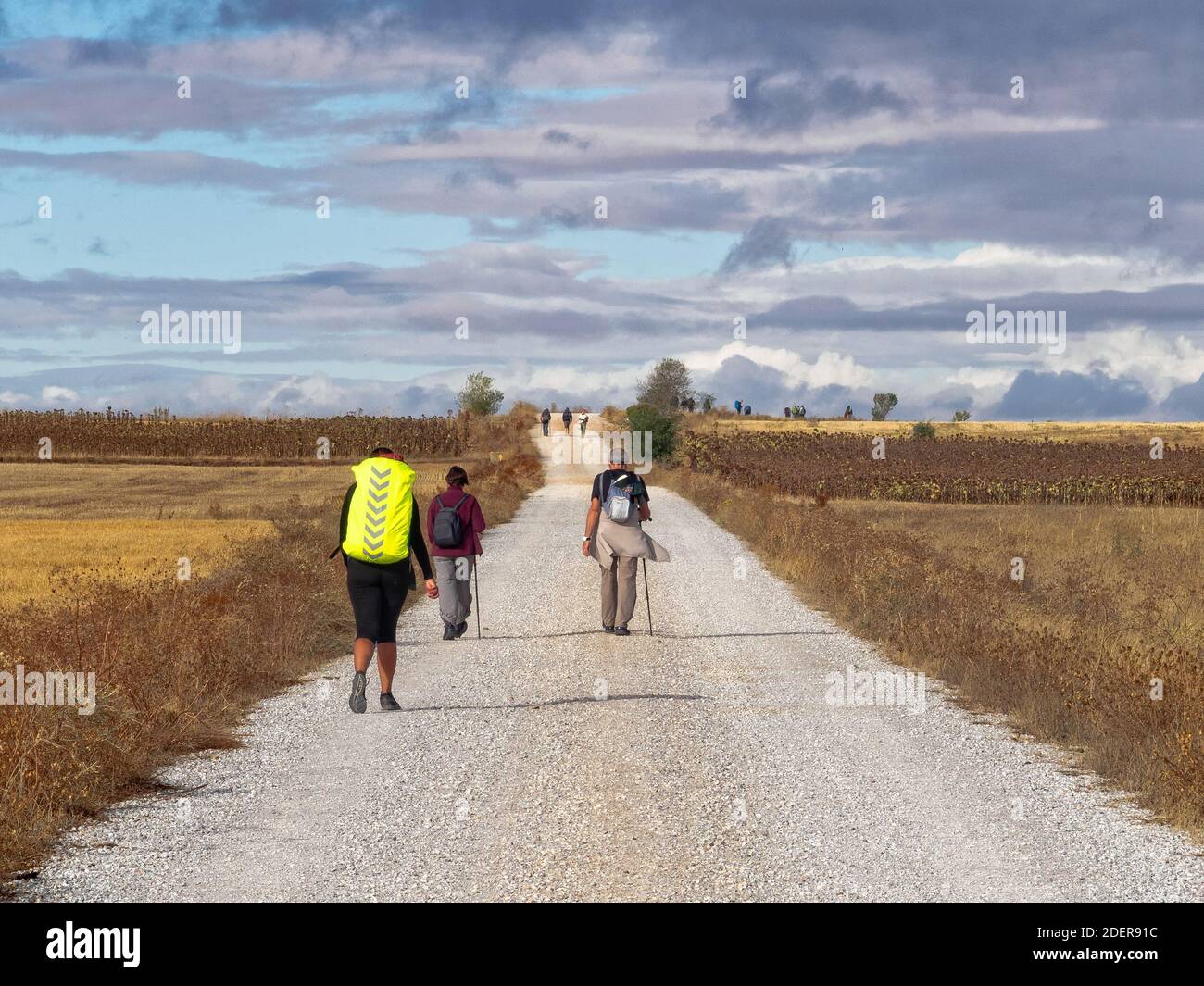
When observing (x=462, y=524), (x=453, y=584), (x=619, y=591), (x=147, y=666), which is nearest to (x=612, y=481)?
(x=619, y=591)

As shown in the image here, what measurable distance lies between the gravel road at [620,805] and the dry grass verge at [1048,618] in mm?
440

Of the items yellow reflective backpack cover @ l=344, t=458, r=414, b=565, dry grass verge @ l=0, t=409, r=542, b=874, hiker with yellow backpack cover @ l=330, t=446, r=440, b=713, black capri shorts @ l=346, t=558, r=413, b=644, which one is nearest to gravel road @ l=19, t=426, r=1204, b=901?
dry grass verge @ l=0, t=409, r=542, b=874

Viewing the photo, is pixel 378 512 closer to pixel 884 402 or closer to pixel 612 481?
pixel 612 481

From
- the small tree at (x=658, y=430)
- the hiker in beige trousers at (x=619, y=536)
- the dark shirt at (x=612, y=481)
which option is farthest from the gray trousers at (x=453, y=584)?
the small tree at (x=658, y=430)

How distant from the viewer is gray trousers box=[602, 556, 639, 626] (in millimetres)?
16125

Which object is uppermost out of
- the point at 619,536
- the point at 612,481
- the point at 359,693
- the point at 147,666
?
the point at 612,481

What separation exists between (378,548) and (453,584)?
16.4 feet

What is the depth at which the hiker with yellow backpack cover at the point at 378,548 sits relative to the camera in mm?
10867

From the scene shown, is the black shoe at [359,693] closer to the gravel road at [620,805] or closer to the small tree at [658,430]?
the gravel road at [620,805]

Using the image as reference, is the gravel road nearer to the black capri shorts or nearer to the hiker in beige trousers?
the black capri shorts

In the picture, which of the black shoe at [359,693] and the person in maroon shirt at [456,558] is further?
the person in maroon shirt at [456,558]

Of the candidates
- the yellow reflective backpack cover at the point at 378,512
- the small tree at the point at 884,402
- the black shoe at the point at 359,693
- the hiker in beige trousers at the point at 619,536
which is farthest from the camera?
the small tree at the point at 884,402

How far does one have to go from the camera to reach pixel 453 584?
15.8m
